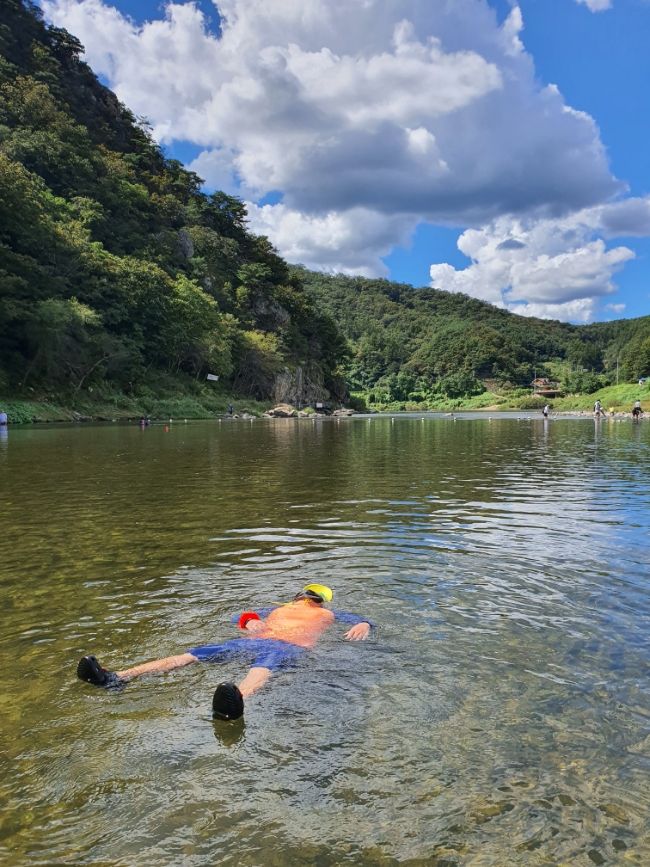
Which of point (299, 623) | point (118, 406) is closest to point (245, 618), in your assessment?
point (299, 623)

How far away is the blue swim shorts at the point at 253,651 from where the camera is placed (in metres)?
5.06

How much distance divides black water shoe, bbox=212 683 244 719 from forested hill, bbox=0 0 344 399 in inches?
1913

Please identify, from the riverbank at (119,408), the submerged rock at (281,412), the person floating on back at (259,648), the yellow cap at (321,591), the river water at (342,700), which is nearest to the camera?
the river water at (342,700)

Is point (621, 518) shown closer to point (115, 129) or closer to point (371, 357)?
point (115, 129)

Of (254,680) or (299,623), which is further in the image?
(299,623)

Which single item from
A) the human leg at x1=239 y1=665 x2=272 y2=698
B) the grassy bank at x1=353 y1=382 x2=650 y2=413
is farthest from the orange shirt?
the grassy bank at x1=353 y1=382 x2=650 y2=413

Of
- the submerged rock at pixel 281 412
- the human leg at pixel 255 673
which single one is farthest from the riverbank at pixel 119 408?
the human leg at pixel 255 673

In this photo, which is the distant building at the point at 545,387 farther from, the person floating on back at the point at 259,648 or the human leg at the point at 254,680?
the human leg at the point at 254,680

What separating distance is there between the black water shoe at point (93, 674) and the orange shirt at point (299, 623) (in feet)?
4.61

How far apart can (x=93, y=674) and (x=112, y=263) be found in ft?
214

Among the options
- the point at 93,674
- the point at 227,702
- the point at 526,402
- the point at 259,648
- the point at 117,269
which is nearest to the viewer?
the point at 227,702

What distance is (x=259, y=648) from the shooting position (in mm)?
5203

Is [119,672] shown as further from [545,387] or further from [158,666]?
[545,387]

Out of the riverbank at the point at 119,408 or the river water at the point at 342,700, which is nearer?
the river water at the point at 342,700
